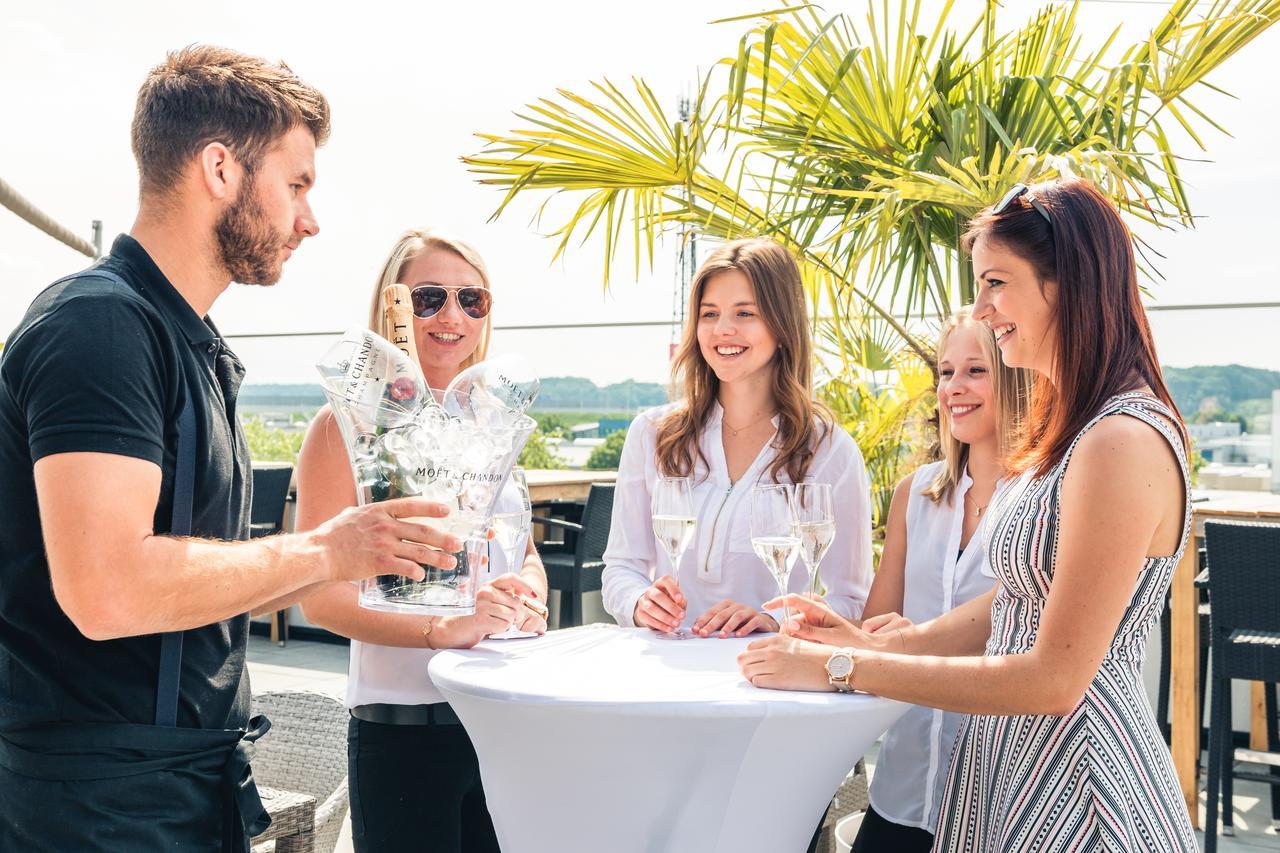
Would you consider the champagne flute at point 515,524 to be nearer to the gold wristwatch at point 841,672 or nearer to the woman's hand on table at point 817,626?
the woman's hand on table at point 817,626

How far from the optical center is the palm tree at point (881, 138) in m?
2.63

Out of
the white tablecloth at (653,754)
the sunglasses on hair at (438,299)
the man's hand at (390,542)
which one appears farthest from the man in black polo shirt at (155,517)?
the sunglasses on hair at (438,299)

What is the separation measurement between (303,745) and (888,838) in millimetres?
1251

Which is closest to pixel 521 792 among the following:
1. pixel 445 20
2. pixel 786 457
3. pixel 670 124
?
pixel 786 457

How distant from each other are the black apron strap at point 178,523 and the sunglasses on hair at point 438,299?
0.71 m

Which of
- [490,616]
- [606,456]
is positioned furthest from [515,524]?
[606,456]

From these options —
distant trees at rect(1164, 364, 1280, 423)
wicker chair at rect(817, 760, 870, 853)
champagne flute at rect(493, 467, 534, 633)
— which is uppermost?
distant trees at rect(1164, 364, 1280, 423)

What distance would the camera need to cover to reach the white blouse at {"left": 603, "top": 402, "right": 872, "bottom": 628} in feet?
6.48

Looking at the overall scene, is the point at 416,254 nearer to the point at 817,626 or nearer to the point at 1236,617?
the point at 817,626

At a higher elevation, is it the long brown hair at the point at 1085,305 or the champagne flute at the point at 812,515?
the long brown hair at the point at 1085,305

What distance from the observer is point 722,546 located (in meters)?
2.00

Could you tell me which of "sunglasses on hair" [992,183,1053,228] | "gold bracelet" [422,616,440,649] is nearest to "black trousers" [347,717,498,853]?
A: "gold bracelet" [422,616,440,649]

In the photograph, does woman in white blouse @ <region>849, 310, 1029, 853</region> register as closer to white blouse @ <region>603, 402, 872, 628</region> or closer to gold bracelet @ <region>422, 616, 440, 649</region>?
white blouse @ <region>603, 402, 872, 628</region>

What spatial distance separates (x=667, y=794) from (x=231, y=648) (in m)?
0.60
